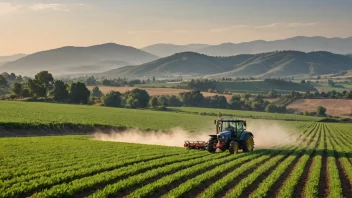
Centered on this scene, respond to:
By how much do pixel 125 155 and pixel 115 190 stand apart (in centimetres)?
976

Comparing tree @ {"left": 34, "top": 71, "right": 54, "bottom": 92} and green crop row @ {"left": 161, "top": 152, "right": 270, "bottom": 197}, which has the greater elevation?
tree @ {"left": 34, "top": 71, "right": 54, "bottom": 92}

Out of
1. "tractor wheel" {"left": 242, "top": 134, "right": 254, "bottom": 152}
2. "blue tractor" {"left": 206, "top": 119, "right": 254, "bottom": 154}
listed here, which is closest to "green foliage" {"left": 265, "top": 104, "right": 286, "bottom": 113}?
"blue tractor" {"left": 206, "top": 119, "right": 254, "bottom": 154}

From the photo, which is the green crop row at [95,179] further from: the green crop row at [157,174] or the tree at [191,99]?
the tree at [191,99]

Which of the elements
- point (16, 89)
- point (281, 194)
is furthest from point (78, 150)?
point (16, 89)

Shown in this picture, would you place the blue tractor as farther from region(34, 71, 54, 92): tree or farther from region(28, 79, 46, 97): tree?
region(34, 71, 54, 92): tree

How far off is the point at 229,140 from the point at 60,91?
304 ft

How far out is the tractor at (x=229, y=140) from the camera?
27656 millimetres

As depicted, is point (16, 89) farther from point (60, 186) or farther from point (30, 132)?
point (60, 186)

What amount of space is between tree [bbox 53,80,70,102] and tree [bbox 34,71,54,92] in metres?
7.42

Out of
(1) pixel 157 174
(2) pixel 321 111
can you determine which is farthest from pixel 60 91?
(1) pixel 157 174

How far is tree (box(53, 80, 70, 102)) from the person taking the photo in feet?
366

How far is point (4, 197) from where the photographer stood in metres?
12.3

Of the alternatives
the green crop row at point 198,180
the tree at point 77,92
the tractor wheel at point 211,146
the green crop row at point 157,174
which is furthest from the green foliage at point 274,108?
the green crop row at point 157,174

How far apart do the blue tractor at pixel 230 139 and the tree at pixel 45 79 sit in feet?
320
